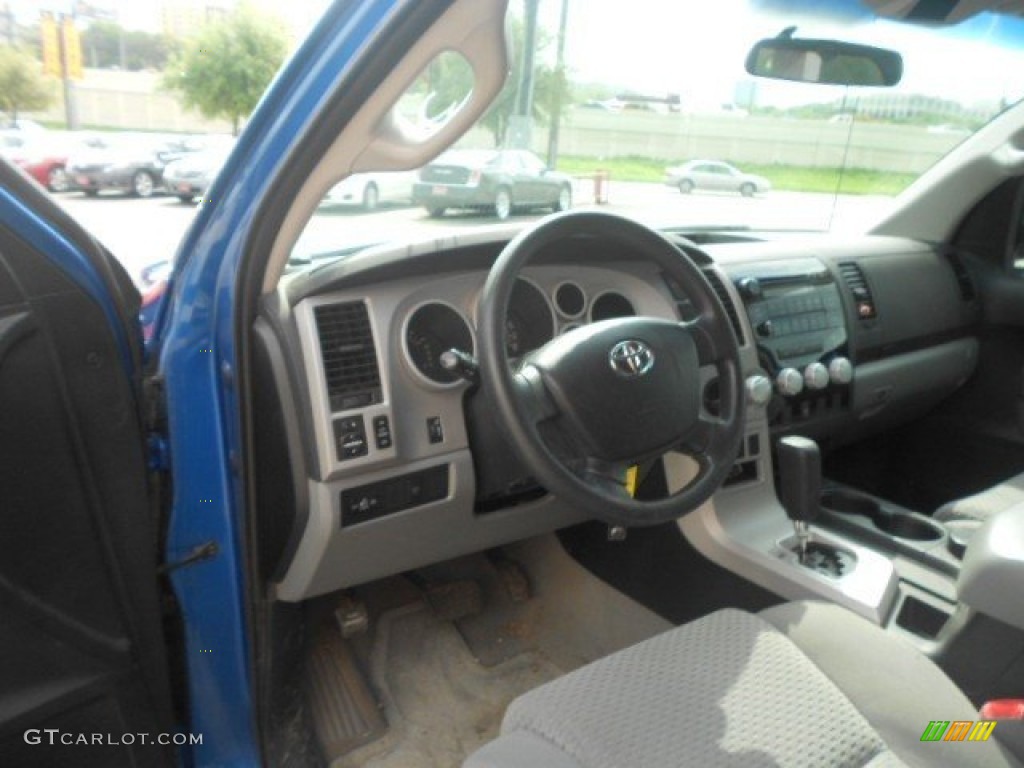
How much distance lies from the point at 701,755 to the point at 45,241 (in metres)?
1.19

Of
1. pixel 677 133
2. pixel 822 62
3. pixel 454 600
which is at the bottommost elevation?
pixel 454 600

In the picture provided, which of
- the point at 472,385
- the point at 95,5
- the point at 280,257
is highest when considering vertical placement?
the point at 95,5

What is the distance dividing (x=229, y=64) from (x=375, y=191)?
1.21 ft

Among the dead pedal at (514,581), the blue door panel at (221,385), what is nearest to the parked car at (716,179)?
the dead pedal at (514,581)

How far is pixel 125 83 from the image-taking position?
1.85 metres

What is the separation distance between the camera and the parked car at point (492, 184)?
5.91ft

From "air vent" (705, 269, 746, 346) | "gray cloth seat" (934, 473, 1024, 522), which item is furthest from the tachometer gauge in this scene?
"gray cloth seat" (934, 473, 1024, 522)

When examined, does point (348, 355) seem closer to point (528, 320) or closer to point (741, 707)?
point (528, 320)

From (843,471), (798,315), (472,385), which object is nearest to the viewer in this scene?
(472,385)

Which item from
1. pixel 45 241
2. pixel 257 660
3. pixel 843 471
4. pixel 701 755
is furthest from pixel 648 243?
pixel 843 471

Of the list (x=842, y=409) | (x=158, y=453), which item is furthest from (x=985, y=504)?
(x=158, y=453)

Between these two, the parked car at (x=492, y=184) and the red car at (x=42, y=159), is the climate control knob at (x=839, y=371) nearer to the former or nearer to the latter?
the parked car at (x=492, y=184)

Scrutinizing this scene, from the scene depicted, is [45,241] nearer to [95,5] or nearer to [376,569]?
[95,5]

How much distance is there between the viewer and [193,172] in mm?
1603
